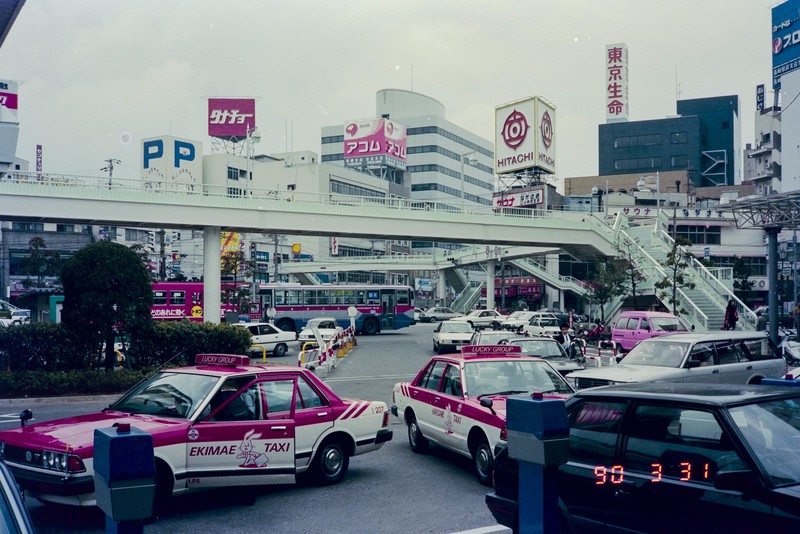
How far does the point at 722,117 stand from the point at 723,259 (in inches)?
1942

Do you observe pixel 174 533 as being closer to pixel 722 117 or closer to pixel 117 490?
pixel 117 490

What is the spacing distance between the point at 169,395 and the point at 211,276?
27.5 m

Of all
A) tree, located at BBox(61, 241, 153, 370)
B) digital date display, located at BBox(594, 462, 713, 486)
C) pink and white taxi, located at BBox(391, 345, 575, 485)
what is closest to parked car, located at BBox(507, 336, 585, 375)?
pink and white taxi, located at BBox(391, 345, 575, 485)

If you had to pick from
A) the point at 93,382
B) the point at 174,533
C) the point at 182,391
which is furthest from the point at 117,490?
the point at 93,382

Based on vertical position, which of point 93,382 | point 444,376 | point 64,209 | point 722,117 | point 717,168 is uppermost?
point 722,117

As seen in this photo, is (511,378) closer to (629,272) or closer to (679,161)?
(629,272)

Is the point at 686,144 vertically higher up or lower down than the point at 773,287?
higher up

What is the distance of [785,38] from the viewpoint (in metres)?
36.0

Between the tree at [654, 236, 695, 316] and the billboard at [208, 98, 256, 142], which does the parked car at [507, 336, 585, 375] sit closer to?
the tree at [654, 236, 695, 316]

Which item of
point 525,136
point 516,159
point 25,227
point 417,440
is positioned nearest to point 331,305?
point 516,159

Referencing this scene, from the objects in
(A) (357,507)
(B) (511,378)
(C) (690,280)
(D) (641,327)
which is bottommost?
(A) (357,507)

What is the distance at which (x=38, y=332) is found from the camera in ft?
60.2

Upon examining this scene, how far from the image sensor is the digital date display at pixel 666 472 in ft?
15.6

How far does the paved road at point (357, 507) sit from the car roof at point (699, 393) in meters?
2.29
